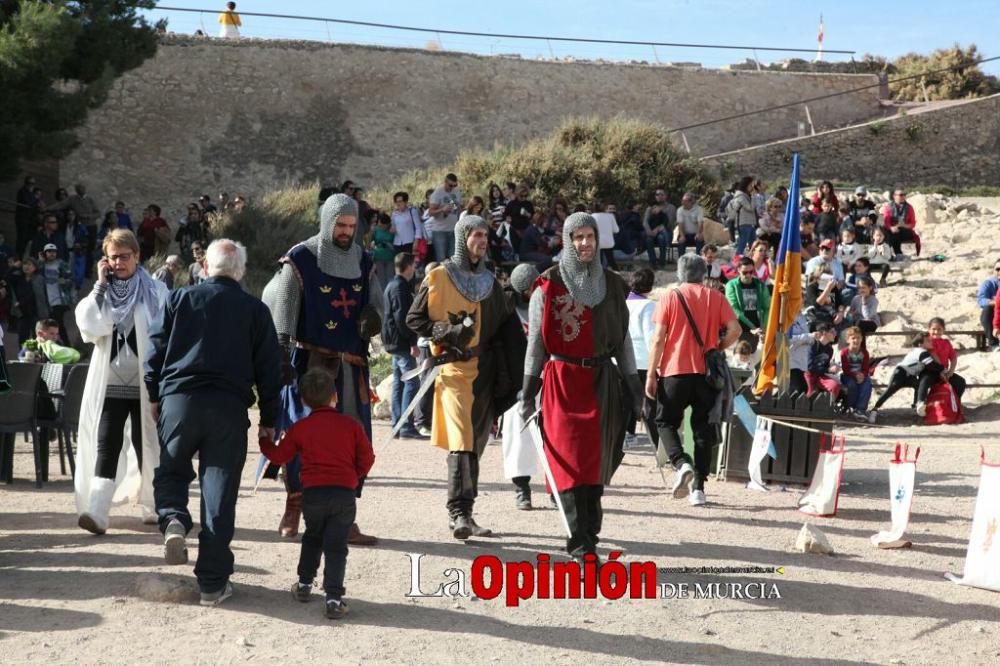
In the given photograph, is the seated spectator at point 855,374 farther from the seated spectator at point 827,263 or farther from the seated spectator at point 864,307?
the seated spectator at point 827,263

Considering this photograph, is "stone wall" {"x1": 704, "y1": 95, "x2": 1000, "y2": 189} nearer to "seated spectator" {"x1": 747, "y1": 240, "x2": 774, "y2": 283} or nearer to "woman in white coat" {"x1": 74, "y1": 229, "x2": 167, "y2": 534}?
"seated spectator" {"x1": 747, "y1": 240, "x2": 774, "y2": 283}

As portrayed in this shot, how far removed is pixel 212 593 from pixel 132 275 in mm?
2304

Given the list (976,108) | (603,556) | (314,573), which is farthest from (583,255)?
(976,108)

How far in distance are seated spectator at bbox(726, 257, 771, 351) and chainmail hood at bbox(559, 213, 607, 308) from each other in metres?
5.46

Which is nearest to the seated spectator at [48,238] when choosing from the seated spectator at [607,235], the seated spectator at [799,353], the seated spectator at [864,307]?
the seated spectator at [607,235]

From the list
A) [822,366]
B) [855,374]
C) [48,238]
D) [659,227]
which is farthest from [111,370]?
[659,227]

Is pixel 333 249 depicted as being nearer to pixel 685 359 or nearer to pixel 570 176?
pixel 685 359

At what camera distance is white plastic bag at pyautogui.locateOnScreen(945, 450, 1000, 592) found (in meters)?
7.12

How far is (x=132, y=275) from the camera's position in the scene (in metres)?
7.67

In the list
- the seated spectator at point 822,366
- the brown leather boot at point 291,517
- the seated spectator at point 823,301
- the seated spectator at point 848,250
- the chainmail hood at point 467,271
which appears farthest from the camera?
the seated spectator at point 848,250

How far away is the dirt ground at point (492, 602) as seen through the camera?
5.66m

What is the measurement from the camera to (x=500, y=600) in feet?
21.3

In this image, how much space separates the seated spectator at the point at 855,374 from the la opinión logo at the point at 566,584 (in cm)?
874

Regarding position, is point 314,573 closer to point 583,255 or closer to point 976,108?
point 583,255
